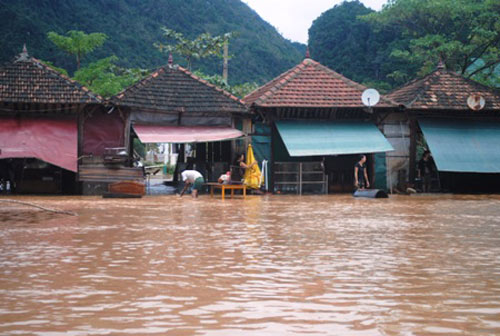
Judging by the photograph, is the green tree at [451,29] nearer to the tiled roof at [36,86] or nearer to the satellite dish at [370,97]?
the satellite dish at [370,97]

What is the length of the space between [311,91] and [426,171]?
496cm

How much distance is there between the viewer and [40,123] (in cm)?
1870

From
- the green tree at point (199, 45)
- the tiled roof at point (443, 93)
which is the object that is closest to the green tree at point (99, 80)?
the green tree at point (199, 45)

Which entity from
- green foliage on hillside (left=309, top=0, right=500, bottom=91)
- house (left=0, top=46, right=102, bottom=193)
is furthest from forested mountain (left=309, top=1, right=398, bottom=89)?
house (left=0, top=46, right=102, bottom=193)

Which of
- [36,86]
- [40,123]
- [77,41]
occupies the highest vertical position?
[77,41]

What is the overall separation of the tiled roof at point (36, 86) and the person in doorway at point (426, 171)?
1140 centimetres

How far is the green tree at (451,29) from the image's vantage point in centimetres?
2711

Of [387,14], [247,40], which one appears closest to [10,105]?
[387,14]

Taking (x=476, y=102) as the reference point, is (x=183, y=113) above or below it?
below

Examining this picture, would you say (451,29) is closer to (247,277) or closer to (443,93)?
(443,93)

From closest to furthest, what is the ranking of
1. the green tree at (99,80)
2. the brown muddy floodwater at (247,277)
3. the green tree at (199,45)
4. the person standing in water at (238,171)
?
the brown muddy floodwater at (247,277), the person standing in water at (238,171), the green tree at (99,80), the green tree at (199,45)

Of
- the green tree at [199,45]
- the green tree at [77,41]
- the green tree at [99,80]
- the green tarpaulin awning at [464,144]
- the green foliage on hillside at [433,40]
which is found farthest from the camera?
the green tree at [199,45]

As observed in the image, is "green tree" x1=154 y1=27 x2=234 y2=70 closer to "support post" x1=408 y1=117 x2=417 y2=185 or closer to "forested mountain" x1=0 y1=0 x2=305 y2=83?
"forested mountain" x1=0 y1=0 x2=305 y2=83

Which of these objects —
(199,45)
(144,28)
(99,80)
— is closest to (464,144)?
(99,80)
